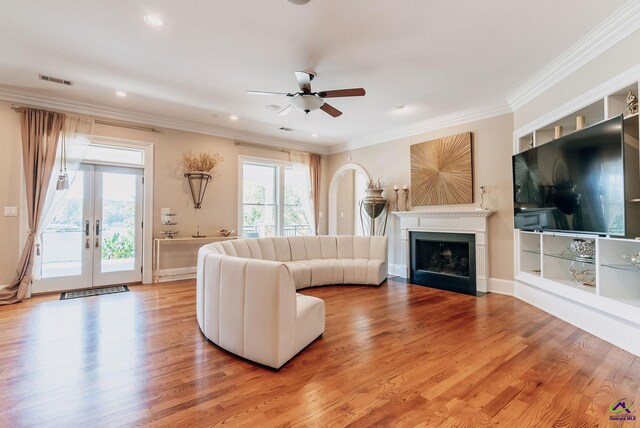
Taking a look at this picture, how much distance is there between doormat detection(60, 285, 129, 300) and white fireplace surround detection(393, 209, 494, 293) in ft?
16.4


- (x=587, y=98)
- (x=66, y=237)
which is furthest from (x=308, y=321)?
(x=66, y=237)

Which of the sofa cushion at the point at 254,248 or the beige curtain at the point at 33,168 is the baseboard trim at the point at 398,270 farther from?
the beige curtain at the point at 33,168

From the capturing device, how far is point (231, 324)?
2.67 m

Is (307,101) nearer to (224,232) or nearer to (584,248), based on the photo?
(224,232)

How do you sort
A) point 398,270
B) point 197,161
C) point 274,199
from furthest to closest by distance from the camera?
point 274,199
point 398,270
point 197,161

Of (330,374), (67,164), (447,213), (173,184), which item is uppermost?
(67,164)

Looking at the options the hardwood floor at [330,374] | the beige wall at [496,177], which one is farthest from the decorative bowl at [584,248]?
the beige wall at [496,177]

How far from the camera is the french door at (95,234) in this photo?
15.7 feet

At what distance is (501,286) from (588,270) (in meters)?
1.34

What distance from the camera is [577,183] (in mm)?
3291

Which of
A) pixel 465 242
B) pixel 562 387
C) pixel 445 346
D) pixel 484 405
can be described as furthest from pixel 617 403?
pixel 465 242

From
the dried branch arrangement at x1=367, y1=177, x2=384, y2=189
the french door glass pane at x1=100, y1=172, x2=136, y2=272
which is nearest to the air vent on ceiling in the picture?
the french door glass pane at x1=100, y1=172, x2=136, y2=272

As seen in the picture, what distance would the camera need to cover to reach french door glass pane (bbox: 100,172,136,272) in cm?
517

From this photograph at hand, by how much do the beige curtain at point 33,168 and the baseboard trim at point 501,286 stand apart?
278 inches
